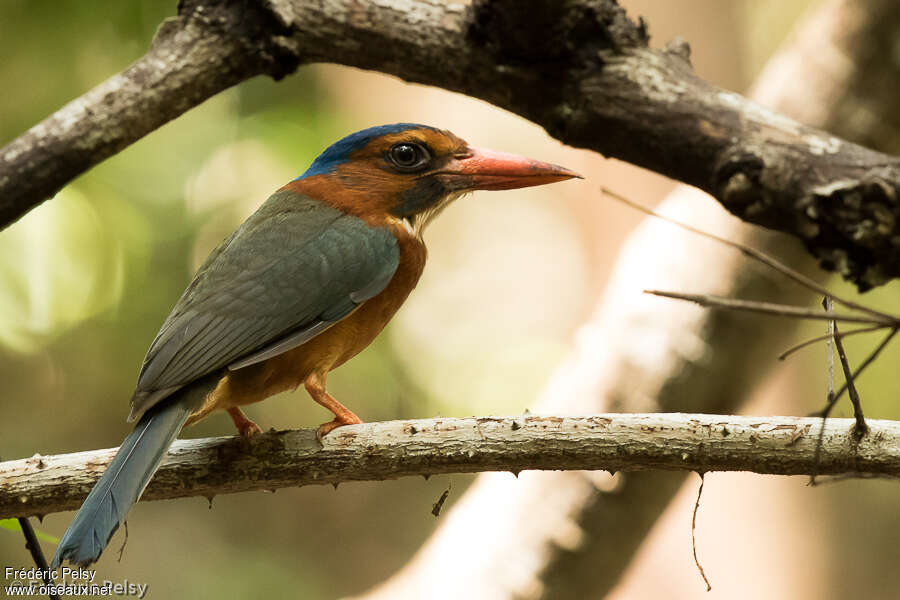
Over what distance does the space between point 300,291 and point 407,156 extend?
2.03 ft

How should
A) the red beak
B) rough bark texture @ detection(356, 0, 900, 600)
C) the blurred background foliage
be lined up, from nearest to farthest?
the red beak
rough bark texture @ detection(356, 0, 900, 600)
the blurred background foliage

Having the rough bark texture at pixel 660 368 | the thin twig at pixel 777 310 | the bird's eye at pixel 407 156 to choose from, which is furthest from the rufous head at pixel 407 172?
the thin twig at pixel 777 310

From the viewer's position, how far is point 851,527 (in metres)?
5.28

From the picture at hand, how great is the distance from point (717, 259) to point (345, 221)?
1.63 metres

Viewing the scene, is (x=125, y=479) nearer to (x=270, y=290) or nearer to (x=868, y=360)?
(x=270, y=290)

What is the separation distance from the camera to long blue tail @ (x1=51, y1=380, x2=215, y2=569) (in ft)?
6.07

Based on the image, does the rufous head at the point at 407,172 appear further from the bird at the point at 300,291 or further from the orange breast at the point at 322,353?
the orange breast at the point at 322,353

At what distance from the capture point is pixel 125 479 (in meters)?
1.98

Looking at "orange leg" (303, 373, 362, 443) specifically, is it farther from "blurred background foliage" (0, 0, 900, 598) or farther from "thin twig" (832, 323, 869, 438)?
"blurred background foliage" (0, 0, 900, 598)

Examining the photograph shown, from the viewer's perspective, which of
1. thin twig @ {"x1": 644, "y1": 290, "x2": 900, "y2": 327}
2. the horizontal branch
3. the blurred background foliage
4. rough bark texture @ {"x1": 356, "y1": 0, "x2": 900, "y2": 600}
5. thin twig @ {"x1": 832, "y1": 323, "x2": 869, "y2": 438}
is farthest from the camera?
the blurred background foliage

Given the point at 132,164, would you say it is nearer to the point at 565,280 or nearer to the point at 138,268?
the point at 138,268

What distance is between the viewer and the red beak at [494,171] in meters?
2.69

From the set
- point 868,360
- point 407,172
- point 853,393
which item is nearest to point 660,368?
point 407,172

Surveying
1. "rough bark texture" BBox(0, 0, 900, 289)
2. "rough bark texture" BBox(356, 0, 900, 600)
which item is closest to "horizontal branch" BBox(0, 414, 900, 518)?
"rough bark texture" BBox(0, 0, 900, 289)
